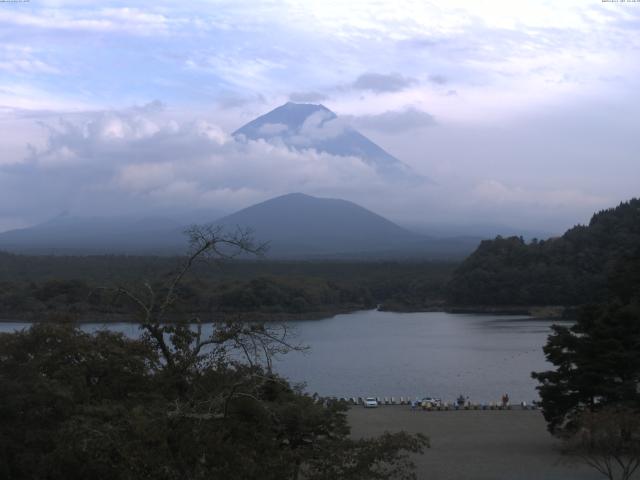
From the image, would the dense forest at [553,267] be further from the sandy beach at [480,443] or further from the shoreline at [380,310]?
the sandy beach at [480,443]

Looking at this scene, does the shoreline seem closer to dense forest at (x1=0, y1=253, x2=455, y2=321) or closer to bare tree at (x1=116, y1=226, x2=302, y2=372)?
dense forest at (x1=0, y1=253, x2=455, y2=321)

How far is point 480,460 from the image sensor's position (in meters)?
9.64

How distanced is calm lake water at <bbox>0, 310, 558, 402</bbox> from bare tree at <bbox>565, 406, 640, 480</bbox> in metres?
5.20

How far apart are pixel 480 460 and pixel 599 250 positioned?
3149 centimetres

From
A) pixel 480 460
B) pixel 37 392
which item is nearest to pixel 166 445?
pixel 37 392

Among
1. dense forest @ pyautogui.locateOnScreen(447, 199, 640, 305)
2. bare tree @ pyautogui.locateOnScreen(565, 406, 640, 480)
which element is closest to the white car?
bare tree @ pyautogui.locateOnScreen(565, 406, 640, 480)

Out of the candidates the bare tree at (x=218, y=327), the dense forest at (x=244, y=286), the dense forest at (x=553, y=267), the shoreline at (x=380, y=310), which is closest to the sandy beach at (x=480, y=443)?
the bare tree at (x=218, y=327)

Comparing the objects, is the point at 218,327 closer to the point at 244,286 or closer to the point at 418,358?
the point at 418,358

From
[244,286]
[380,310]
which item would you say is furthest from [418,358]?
[380,310]

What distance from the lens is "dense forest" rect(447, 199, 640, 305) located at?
37344mm

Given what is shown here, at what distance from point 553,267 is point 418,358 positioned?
61.6ft

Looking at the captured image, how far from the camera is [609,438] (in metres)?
7.57

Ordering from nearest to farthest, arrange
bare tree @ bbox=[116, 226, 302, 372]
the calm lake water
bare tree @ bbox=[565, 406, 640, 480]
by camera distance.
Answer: bare tree @ bbox=[116, 226, 302, 372], bare tree @ bbox=[565, 406, 640, 480], the calm lake water

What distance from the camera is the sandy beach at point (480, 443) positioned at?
29.1 ft
